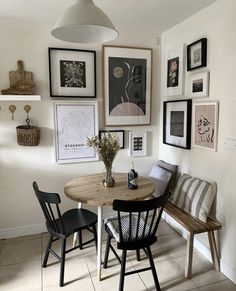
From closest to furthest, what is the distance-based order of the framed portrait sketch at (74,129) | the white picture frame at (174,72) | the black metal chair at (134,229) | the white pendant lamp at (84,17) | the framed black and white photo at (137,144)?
the white pendant lamp at (84,17) → the black metal chair at (134,229) → the white picture frame at (174,72) → the framed portrait sketch at (74,129) → the framed black and white photo at (137,144)

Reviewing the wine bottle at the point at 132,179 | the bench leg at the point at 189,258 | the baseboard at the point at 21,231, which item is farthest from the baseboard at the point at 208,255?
the baseboard at the point at 21,231

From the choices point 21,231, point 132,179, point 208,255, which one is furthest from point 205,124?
point 21,231

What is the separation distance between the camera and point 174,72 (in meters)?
2.67

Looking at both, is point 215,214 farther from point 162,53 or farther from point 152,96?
point 162,53

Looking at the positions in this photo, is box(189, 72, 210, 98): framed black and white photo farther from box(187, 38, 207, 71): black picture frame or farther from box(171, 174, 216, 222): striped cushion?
box(171, 174, 216, 222): striped cushion

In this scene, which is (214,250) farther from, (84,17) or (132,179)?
(84,17)

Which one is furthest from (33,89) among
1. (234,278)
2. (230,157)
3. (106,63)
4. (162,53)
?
(234,278)

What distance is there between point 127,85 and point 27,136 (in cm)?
129

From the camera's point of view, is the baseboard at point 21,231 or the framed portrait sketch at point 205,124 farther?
the baseboard at point 21,231

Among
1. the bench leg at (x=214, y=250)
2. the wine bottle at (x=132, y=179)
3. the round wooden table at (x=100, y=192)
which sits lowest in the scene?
the bench leg at (x=214, y=250)

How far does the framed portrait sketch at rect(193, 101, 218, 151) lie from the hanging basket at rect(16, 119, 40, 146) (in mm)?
1642

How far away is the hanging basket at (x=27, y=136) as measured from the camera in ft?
8.13

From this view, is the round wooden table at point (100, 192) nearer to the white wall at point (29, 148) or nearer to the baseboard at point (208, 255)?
the white wall at point (29, 148)

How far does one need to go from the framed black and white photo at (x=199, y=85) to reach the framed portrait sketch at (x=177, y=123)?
11cm
